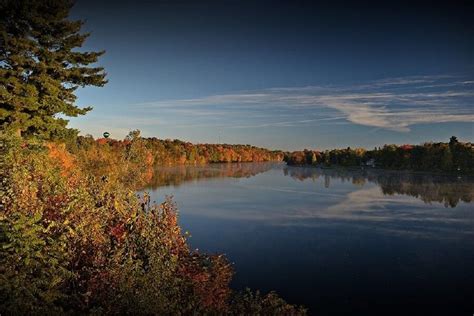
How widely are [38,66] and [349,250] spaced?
29.9 m

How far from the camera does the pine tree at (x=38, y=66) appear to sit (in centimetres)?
3073

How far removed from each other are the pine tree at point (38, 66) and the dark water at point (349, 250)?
16580 mm

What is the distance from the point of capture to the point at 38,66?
106 feet

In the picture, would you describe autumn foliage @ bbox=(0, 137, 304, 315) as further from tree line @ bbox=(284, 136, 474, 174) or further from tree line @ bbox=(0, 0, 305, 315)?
tree line @ bbox=(284, 136, 474, 174)

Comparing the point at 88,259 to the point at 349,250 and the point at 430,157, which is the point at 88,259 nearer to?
the point at 349,250

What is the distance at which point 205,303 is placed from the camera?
17.4 metres

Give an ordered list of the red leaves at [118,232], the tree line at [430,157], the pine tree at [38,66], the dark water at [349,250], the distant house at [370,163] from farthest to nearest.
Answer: the distant house at [370,163]
the tree line at [430,157]
the pine tree at [38,66]
the dark water at [349,250]
the red leaves at [118,232]

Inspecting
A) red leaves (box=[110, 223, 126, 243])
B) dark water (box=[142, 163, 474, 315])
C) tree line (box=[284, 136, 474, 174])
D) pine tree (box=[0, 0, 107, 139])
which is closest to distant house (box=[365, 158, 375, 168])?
tree line (box=[284, 136, 474, 174])

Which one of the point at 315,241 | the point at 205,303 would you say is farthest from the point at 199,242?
the point at 205,303

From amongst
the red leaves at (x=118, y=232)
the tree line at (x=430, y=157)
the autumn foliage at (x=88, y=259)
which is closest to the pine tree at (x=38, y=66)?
the autumn foliage at (x=88, y=259)

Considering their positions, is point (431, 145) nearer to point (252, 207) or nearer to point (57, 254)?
point (252, 207)

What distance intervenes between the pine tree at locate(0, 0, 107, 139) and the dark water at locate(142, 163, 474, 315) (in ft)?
54.4

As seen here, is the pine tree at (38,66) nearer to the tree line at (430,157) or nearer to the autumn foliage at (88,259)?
the autumn foliage at (88,259)

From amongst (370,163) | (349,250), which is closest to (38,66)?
(349,250)
